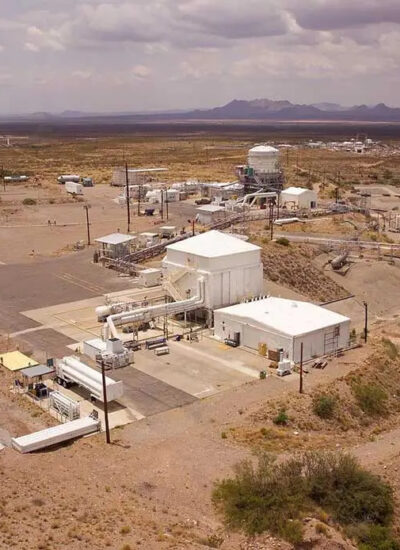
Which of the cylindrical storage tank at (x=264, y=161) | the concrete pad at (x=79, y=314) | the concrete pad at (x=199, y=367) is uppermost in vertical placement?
the cylindrical storage tank at (x=264, y=161)

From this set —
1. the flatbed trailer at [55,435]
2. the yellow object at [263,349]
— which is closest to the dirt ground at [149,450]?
the flatbed trailer at [55,435]

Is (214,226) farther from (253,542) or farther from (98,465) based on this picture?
(253,542)

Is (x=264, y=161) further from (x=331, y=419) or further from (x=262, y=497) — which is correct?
(x=262, y=497)

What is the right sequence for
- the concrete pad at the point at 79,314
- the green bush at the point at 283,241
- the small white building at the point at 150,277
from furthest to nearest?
the green bush at the point at 283,241 → the small white building at the point at 150,277 → the concrete pad at the point at 79,314

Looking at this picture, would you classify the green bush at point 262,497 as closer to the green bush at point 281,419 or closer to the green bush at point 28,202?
the green bush at point 281,419

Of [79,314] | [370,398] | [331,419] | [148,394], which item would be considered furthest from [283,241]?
[331,419]

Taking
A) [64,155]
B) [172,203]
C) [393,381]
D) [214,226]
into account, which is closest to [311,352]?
[393,381]
